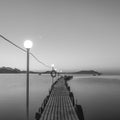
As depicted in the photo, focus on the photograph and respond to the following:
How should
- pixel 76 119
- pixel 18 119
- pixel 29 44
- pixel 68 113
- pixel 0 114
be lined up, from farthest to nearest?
pixel 0 114
pixel 18 119
pixel 68 113
pixel 76 119
pixel 29 44

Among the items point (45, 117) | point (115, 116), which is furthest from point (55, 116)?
point (115, 116)

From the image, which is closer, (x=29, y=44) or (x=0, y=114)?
(x=29, y=44)

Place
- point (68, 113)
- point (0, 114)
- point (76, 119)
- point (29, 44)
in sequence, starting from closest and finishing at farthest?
point (29, 44) < point (76, 119) < point (68, 113) < point (0, 114)

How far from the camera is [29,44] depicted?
7.97 meters

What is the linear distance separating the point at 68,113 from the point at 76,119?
4.32 feet

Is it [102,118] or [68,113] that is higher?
[68,113]

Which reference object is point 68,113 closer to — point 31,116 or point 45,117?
point 45,117

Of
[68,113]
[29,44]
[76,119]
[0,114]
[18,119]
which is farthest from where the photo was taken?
[0,114]

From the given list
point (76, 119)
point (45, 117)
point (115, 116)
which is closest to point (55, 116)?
point (45, 117)

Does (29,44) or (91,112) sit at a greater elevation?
(29,44)

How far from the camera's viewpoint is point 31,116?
78.4 ft

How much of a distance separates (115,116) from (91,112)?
3628mm

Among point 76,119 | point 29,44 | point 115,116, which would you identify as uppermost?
point 29,44

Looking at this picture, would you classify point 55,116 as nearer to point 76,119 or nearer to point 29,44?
point 76,119
